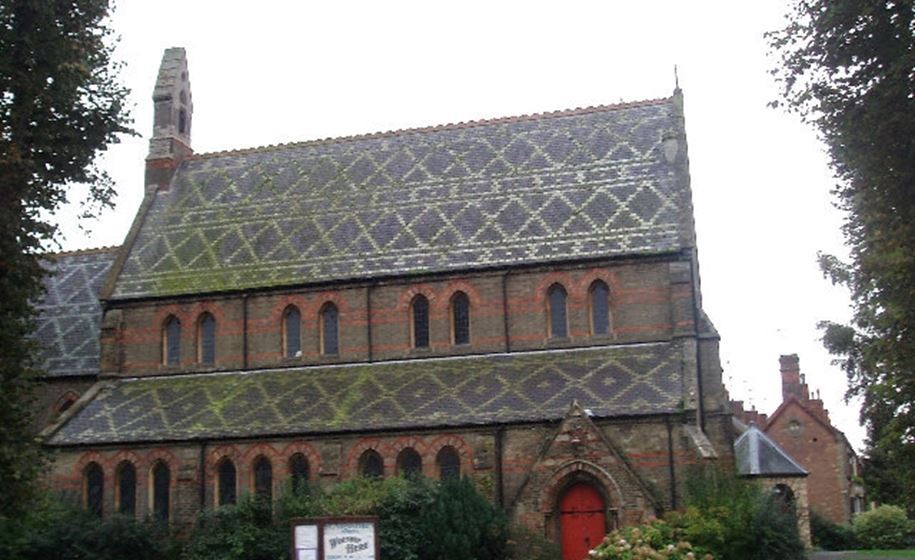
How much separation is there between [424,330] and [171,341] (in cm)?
907

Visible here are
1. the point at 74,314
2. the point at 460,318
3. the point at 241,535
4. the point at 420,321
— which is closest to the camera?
the point at 241,535

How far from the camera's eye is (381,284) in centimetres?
3744

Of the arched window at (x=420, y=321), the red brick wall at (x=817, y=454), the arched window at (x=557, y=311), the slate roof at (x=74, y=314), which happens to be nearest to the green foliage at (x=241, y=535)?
the arched window at (x=420, y=321)

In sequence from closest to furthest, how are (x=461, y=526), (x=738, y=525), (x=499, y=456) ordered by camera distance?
(x=738, y=525), (x=461, y=526), (x=499, y=456)

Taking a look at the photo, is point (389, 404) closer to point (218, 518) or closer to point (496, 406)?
point (496, 406)

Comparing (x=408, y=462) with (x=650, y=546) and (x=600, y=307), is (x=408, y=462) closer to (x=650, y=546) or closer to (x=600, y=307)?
(x=600, y=307)

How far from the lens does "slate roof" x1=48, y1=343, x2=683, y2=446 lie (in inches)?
1273

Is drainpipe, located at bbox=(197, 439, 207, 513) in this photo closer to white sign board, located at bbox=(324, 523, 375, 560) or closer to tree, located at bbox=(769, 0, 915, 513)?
white sign board, located at bbox=(324, 523, 375, 560)

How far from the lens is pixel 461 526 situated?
2806 centimetres

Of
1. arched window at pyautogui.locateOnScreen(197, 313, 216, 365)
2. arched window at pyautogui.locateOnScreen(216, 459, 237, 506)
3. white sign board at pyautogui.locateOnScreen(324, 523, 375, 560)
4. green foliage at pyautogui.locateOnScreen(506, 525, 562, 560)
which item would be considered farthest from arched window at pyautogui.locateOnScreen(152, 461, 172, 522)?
white sign board at pyautogui.locateOnScreen(324, 523, 375, 560)

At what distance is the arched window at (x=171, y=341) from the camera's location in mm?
39094

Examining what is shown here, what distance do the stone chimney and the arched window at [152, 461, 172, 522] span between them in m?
13.1

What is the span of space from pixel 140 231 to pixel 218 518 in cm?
1498

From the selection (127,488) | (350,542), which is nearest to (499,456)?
(350,542)
